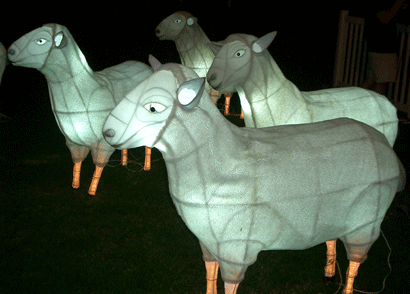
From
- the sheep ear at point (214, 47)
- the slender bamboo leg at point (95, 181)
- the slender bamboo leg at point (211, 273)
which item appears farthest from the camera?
the slender bamboo leg at point (95, 181)

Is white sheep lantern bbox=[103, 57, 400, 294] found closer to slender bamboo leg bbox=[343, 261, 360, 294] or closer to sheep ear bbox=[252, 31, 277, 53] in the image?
slender bamboo leg bbox=[343, 261, 360, 294]

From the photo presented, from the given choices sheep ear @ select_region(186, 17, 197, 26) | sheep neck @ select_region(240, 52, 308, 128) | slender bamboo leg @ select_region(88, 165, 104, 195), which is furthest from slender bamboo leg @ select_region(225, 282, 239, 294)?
sheep ear @ select_region(186, 17, 197, 26)

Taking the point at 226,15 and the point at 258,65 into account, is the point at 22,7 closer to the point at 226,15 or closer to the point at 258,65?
the point at 226,15

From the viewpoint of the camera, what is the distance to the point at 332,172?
173cm

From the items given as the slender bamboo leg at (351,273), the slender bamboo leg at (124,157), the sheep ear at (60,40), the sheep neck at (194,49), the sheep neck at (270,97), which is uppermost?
the sheep ear at (60,40)

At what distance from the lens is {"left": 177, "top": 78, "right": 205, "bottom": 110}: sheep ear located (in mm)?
1471

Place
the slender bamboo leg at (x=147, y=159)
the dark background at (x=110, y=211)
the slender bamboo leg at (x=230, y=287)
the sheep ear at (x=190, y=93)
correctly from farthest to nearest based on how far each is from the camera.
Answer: the slender bamboo leg at (x=147, y=159) < the dark background at (x=110, y=211) < the slender bamboo leg at (x=230, y=287) < the sheep ear at (x=190, y=93)

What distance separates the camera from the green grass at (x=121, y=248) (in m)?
2.45

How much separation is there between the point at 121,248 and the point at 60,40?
5.22ft

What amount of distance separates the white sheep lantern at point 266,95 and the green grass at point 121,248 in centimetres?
94

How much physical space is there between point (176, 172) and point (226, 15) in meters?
5.31

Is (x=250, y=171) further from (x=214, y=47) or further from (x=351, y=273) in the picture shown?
(x=214, y=47)

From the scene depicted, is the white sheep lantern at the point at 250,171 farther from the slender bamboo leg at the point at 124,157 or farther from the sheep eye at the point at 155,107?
the slender bamboo leg at the point at 124,157

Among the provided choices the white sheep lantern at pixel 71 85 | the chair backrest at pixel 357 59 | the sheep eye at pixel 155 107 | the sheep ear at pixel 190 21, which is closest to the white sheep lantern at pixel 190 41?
the sheep ear at pixel 190 21
